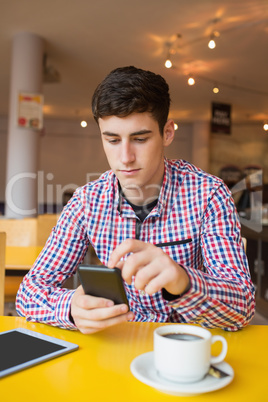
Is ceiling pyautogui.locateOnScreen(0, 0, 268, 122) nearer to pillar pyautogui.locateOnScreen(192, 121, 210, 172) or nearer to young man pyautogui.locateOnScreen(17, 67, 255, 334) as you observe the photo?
pillar pyautogui.locateOnScreen(192, 121, 210, 172)

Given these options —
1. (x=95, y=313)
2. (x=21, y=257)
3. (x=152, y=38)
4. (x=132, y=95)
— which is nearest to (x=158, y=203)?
(x=132, y=95)

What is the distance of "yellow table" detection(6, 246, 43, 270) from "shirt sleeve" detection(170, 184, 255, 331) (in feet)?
3.51

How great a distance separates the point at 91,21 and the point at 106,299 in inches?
195

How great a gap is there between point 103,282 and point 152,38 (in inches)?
212

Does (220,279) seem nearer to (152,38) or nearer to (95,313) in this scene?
(95,313)

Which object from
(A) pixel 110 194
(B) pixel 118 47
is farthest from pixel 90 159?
(A) pixel 110 194

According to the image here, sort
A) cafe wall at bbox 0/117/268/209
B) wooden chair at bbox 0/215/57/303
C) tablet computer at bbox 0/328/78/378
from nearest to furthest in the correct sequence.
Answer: tablet computer at bbox 0/328/78/378 < wooden chair at bbox 0/215/57/303 < cafe wall at bbox 0/117/268/209

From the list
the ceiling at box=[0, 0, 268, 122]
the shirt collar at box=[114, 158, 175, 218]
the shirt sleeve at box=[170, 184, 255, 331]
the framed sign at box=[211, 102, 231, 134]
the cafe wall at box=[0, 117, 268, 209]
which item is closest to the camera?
the shirt sleeve at box=[170, 184, 255, 331]

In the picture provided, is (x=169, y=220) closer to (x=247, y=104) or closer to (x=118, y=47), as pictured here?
(x=118, y=47)

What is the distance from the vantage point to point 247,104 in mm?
9633

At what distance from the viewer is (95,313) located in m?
0.83

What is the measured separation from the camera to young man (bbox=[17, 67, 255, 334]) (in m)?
0.94

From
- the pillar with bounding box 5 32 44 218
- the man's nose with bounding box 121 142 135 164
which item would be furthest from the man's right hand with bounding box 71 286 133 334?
the pillar with bounding box 5 32 44 218

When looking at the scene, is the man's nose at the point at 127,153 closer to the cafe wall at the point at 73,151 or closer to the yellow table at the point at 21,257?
the yellow table at the point at 21,257
